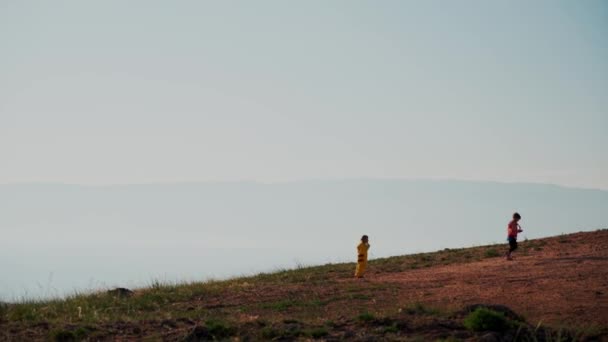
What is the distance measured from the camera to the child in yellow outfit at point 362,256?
22.7 m

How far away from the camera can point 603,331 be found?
1232 centimetres

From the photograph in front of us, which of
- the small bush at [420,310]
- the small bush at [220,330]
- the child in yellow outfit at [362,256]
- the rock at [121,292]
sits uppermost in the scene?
the child in yellow outfit at [362,256]

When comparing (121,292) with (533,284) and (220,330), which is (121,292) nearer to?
(220,330)

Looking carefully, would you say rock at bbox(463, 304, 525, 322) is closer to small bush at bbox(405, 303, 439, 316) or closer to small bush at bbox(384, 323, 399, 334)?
small bush at bbox(405, 303, 439, 316)

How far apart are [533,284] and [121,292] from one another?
11628mm

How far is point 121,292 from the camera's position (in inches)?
798

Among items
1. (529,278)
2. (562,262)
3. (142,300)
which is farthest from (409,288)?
(142,300)

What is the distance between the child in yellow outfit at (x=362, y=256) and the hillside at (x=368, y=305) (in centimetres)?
31

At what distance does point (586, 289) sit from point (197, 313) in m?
9.37

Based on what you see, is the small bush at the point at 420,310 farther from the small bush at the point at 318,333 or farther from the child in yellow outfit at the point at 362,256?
the child in yellow outfit at the point at 362,256

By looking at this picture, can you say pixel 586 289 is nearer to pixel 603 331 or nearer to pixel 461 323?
pixel 603 331

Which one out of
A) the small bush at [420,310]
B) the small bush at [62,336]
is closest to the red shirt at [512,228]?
the small bush at [420,310]

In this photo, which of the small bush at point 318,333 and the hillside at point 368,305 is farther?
the hillside at point 368,305

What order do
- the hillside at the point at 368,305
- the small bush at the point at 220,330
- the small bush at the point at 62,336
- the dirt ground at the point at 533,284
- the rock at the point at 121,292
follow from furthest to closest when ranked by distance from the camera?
the rock at the point at 121,292
the dirt ground at the point at 533,284
the small bush at the point at 62,336
the small bush at the point at 220,330
the hillside at the point at 368,305
